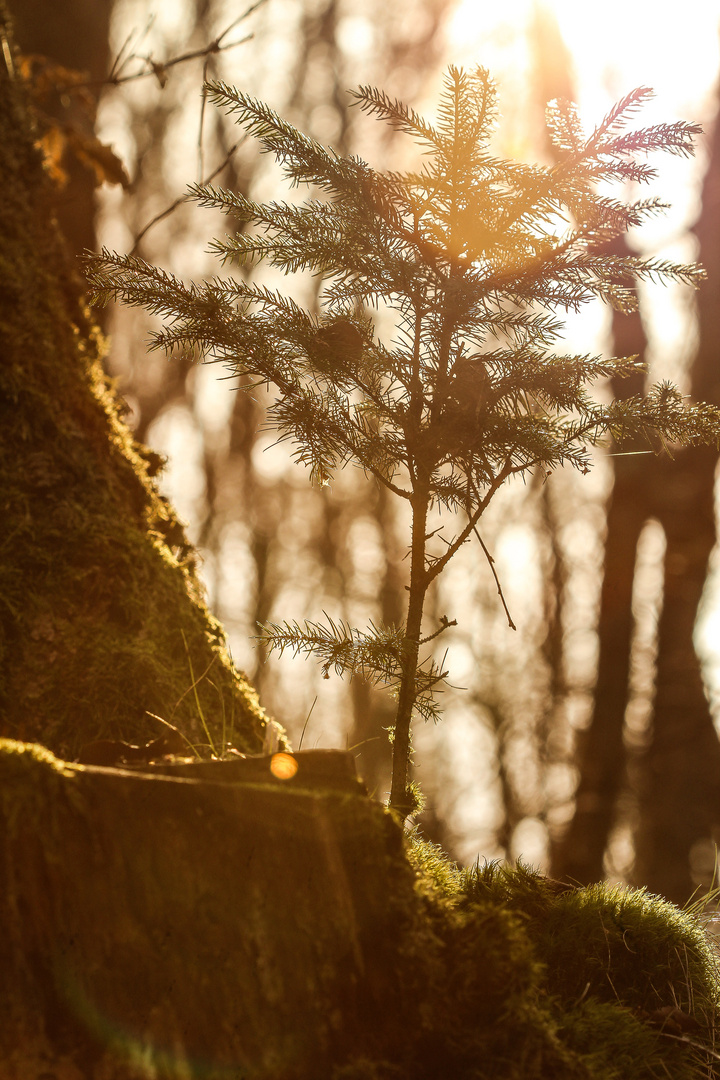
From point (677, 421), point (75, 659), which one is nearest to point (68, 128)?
point (75, 659)

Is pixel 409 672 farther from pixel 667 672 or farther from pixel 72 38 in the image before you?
pixel 72 38

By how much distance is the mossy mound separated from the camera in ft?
4.73

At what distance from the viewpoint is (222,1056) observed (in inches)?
53.4

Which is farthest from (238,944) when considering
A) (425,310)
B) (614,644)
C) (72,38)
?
(72,38)

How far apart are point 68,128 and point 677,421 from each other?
139 inches

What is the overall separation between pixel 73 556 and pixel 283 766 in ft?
4.34

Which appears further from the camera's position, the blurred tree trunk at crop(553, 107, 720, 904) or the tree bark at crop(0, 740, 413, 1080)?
the blurred tree trunk at crop(553, 107, 720, 904)

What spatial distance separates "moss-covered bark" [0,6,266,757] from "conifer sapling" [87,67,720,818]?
2.07 feet

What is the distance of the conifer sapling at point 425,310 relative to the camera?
81.7 inches

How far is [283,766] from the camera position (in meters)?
1.63

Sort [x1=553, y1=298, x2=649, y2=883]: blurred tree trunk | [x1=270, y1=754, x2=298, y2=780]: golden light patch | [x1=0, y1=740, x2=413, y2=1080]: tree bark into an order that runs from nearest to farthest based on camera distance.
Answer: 1. [x1=0, y1=740, x2=413, y2=1080]: tree bark
2. [x1=270, y1=754, x2=298, y2=780]: golden light patch
3. [x1=553, y1=298, x2=649, y2=883]: blurred tree trunk

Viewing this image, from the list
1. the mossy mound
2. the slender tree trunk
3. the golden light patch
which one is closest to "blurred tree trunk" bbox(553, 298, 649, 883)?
the mossy mound

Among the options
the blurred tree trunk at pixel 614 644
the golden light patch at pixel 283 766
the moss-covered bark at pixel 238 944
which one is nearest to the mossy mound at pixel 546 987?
the moss-covered bark at pixel 238 944

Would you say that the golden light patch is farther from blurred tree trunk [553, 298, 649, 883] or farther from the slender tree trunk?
blurred tree trunk [553, 298, 649, 883]
